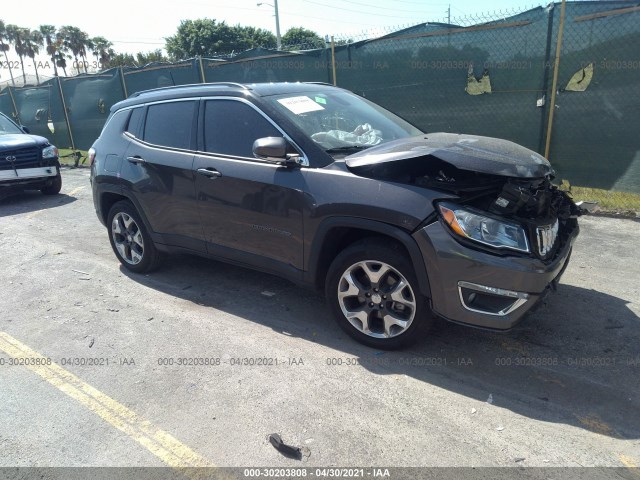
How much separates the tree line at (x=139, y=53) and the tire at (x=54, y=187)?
46.3 meters

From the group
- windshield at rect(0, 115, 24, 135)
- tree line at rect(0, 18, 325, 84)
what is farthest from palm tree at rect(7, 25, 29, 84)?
windshield at rect(0, 115, 24, 135)

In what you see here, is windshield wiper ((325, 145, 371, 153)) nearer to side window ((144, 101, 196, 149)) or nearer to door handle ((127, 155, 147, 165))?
side window ((144, 101, 196, 149))

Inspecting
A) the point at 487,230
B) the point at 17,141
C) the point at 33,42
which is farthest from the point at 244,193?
the point at 33,42

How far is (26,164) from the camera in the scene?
9.24 metres

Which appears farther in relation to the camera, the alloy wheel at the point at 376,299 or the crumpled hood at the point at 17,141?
the crumpled hood at the point at 17,141

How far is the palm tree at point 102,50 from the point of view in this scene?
225ft

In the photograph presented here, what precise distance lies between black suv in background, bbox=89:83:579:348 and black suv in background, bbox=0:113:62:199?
5.63 metres

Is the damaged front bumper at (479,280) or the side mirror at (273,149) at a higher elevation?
the side mirror at (273,149)

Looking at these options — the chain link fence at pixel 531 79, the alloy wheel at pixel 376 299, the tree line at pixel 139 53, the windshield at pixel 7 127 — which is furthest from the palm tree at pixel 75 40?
the alloy wheel at pixel 376 299

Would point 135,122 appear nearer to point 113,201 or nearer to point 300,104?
point 113,201

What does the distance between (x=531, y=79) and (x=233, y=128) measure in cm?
486

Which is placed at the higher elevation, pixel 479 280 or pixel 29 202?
pixel 479 280

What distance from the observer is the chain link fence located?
625 centimetres

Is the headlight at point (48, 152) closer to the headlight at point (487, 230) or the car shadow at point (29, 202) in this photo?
the car shadow at point (29, 202)
